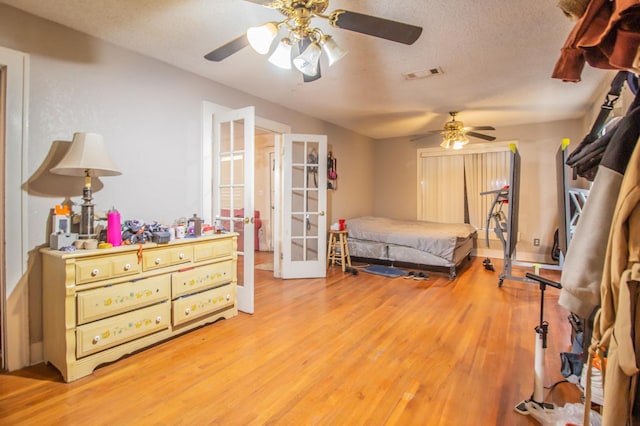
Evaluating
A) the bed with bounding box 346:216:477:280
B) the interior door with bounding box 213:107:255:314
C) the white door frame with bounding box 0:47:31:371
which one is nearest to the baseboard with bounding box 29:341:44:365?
the white door frame with bounding box 0:47:31:371

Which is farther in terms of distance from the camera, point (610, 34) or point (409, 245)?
point (409, 245)

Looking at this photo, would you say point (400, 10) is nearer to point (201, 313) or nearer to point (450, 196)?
point (201, 313)

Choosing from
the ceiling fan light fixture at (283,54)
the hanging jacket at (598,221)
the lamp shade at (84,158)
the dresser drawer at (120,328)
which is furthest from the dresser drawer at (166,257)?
the hanging jacket at (598,221)

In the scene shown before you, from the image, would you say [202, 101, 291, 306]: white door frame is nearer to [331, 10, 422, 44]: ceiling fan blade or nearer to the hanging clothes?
[331, 10, 422, 44]: ceiling fan blade

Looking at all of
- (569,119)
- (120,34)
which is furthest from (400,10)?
(569,119)

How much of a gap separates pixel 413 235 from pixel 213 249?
2.95m

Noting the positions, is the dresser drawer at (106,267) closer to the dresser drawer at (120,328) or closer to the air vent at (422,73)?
the dresser drawer at (120,328)

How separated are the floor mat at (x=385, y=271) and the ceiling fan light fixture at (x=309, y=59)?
3216 mm

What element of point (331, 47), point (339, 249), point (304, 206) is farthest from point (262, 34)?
point (339, 249)

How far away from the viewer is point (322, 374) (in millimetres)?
2012

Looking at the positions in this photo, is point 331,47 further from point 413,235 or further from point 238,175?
point 413,235

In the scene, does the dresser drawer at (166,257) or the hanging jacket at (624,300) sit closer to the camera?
the hanging jacket at (624,300)

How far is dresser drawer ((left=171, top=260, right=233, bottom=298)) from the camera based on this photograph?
2.52 meters

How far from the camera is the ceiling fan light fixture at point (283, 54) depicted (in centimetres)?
193
